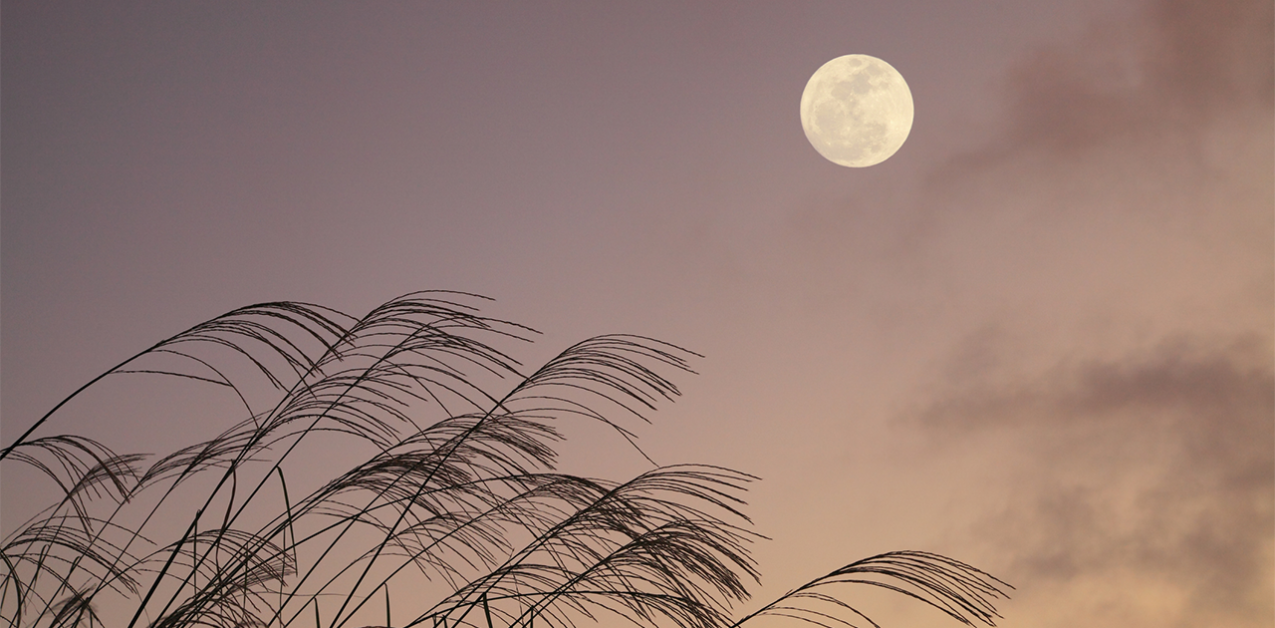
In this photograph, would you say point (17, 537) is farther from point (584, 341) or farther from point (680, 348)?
point (680, 348)

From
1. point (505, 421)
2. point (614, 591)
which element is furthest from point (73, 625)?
point (614, 591)

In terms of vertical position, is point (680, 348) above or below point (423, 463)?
above

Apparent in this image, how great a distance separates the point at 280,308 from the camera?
118cm

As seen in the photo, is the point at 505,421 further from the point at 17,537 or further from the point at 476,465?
the point at 17,537

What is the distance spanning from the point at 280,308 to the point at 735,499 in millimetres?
683

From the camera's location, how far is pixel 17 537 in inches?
65.7

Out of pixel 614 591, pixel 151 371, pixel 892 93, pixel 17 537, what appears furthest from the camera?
pixel 892 93

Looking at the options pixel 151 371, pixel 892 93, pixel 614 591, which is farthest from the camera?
pixel 892 93

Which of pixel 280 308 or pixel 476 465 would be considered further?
pixel 476 465

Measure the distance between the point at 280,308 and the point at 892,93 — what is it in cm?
1833

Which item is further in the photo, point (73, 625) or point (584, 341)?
point (584, 341)

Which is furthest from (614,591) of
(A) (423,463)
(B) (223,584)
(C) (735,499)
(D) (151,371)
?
(D) (151,371)

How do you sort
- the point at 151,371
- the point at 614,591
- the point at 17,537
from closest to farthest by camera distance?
the point at 151,371, the point at 614,591, the point at 17,537

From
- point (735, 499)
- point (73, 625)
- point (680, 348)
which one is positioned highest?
point (680, 348)
